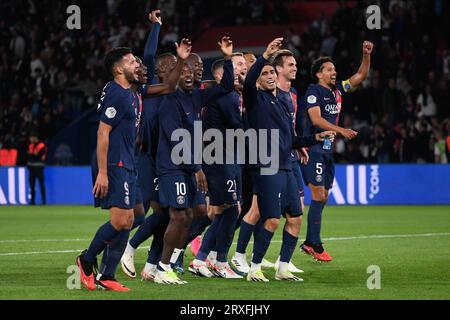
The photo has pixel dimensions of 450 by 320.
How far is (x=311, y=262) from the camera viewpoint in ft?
43.1

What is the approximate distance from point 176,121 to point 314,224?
3.54m

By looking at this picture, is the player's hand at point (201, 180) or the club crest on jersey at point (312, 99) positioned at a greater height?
the club crest on jersey at point (312, 99)

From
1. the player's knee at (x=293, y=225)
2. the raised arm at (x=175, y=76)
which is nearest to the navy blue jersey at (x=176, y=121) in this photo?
the raised arm at (x=175, y=76)

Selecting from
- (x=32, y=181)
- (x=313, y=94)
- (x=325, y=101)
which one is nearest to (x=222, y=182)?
(x=313, y=94)

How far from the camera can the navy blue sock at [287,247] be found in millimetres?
11148

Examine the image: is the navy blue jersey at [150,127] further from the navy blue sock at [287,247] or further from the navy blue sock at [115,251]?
the navy blue sock at [115,251]

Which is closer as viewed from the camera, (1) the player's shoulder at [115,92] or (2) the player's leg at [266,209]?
(1) the player's shoulder at [115,92]

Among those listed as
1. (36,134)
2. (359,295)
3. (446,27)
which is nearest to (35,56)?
(36,134)

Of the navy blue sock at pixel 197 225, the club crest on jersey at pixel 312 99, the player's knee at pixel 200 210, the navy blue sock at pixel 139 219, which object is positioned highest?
the club crest on jersey at pixel 312 99

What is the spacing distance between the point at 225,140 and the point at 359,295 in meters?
2.81

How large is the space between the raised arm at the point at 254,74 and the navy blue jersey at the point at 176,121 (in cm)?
38

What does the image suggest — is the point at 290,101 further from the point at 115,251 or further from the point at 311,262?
the point at 115,251
